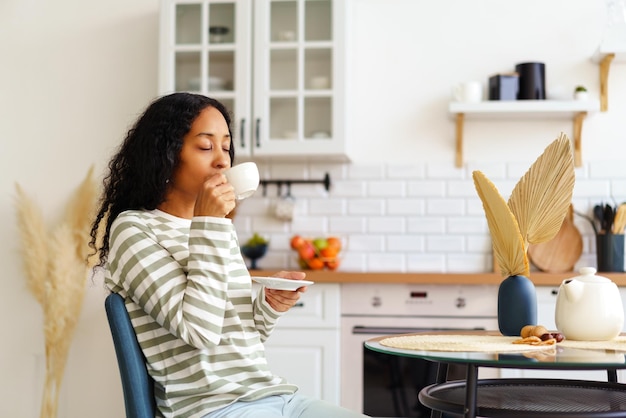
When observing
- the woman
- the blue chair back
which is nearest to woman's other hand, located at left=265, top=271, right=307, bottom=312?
the woman

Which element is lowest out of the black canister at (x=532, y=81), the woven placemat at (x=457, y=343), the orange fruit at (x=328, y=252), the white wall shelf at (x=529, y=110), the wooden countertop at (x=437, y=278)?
the woven placemat at (x=457, y=343)

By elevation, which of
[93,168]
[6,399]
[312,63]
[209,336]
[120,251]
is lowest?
[6,399]

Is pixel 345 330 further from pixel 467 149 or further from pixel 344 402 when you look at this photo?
pixel 467 149

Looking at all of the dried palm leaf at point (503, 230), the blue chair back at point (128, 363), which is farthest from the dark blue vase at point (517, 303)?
the blue chair back at point (128, 363)

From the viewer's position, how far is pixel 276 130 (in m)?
3.94

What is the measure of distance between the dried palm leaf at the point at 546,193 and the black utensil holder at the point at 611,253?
2.15 meters

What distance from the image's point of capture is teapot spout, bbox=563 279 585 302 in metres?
1.65

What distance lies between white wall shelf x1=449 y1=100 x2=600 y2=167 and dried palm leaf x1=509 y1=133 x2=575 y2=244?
2128 millimetres

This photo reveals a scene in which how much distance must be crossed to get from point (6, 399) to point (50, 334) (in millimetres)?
560

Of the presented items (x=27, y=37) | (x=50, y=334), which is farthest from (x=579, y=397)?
(x=27, y=37)

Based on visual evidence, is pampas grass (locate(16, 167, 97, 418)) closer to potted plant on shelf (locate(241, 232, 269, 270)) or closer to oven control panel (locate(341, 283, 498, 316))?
potted plant on shelf (locate(241, 232, 269, 270))

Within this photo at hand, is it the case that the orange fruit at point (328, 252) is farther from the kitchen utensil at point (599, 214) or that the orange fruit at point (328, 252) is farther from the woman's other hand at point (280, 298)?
the woman's other hand at point (280, 298)

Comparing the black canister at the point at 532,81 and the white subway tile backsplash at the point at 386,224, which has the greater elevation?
the black canister at the point at 532,81

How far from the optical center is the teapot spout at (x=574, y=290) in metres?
1.65
